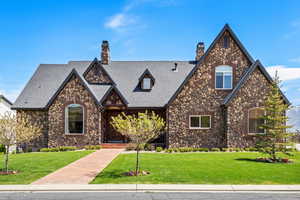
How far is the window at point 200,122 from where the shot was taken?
1897cm

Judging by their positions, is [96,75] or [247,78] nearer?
[247,78]

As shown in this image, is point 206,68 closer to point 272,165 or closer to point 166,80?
point 166,80

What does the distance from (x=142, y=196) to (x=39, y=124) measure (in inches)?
630

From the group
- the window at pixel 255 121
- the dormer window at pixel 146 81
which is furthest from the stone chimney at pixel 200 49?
the window at pixel 255 121

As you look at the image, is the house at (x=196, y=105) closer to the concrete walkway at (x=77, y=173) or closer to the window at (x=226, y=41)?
the window at (x=226, y=41)

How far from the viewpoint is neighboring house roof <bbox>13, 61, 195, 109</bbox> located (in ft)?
67.7

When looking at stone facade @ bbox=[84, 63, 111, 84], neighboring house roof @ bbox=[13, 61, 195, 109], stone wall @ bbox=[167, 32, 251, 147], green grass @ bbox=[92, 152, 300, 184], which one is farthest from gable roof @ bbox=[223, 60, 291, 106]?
stone facade @ bbox=[84, 63, 111, 84]

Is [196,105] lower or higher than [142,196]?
higher

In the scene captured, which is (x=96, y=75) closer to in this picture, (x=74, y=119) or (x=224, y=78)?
(x=74, y=119)

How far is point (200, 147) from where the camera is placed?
61.7 feet

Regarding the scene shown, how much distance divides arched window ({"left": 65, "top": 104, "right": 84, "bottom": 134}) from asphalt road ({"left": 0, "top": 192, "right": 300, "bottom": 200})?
37.8 ft

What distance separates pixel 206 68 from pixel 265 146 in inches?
319

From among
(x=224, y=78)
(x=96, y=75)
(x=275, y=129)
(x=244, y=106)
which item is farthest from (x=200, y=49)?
(x=275, y=129)

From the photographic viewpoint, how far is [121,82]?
22.9 m
